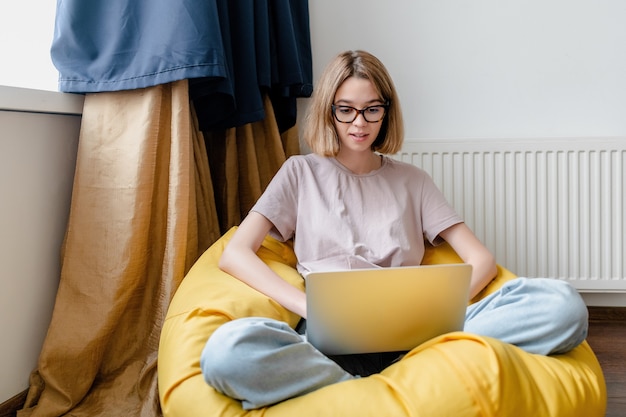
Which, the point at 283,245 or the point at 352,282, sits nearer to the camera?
the point at 352,282

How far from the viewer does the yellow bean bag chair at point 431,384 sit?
35.6 inches

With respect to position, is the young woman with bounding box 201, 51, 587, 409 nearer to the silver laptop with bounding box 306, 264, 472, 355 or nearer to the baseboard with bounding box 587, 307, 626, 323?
the silver laptop with bounding box 306, 264, 472, 355

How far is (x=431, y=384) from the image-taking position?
0.92m

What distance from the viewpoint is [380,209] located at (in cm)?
148

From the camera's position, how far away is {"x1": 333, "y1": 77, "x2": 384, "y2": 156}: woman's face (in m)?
1.41

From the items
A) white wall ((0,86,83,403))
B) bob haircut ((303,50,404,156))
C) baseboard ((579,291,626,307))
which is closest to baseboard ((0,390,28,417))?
white wall ((0,86,83,403))

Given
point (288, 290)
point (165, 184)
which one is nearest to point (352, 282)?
point (288, 290)

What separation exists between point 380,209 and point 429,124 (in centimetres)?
68

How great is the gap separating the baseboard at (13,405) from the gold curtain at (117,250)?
22 mm

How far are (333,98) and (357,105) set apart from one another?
0.22ft

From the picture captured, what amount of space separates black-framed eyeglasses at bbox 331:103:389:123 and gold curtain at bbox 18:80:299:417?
15.3 inches

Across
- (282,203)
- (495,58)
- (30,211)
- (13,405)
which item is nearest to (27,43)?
(30,211)

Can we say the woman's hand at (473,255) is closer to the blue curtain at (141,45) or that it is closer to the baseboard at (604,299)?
the blue curtain at (141,45)

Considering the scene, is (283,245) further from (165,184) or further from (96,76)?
(96,76)
